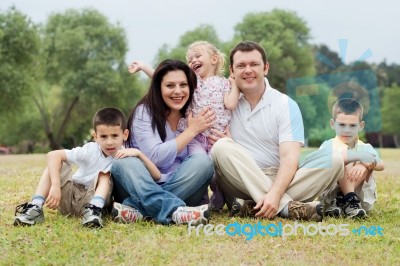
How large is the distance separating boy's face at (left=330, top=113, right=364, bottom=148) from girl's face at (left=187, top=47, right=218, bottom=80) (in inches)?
55.6

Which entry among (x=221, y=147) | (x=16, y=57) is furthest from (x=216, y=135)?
(x=16, y=57)

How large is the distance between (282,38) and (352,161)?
3304cm

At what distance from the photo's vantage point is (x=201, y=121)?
490cm

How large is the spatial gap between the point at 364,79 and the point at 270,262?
2105 millimetres

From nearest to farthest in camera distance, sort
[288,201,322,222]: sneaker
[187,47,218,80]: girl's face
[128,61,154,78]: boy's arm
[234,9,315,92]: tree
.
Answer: [288,201,322,222]: sneaker → [128,61,154,78]: boy's arm → [187,47,218,80]: girl's face → [234,9,315,92]: tree

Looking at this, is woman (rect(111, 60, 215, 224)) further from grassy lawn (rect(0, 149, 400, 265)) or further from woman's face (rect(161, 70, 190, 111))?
grassy lawn (rect(0, 149, 400, 265))

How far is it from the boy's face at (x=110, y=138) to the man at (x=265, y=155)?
821 millimetres

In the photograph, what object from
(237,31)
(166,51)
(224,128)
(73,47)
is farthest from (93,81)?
(224,128)

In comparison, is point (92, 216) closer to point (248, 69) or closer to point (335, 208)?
point (248, 69)

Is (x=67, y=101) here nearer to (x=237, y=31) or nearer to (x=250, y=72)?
(x=237, y=31)

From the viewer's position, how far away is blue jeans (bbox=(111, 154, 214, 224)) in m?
4.62

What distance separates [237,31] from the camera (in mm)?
37969

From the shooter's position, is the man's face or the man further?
the man's face

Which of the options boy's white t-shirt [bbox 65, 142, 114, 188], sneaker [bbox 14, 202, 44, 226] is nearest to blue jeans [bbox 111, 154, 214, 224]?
boy's white t-shirt [bbox 65, 142, 114, 188]
